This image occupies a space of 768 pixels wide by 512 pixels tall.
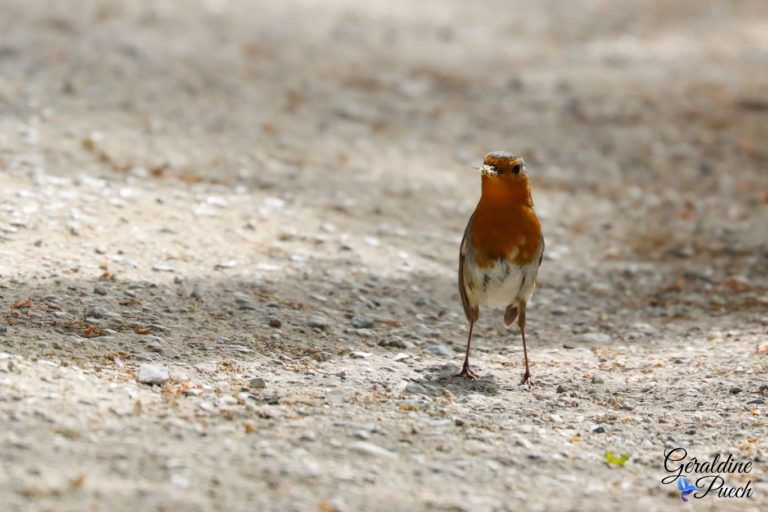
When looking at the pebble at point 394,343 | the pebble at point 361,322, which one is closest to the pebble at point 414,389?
the pebble at point 394,343

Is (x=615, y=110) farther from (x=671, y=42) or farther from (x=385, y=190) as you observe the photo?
(x=385, y=190)

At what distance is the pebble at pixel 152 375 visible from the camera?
155 inches

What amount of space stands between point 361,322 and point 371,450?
1.65 m

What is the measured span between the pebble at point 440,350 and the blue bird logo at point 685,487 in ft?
5.33

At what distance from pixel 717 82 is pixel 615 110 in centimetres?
139

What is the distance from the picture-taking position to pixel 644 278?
21.3ft

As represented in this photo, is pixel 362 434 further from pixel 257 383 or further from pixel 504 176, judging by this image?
Result: pixel 504 176

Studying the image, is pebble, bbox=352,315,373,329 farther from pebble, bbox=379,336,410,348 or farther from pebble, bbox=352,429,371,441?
pebble, bbox=352,429,371,441

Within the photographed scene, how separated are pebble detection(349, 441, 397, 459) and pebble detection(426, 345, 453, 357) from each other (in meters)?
1.43

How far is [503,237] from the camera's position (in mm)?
4586

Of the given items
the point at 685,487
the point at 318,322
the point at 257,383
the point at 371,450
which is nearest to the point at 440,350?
the point at 318,322

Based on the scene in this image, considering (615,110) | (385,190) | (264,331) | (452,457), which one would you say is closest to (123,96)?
(385,190)

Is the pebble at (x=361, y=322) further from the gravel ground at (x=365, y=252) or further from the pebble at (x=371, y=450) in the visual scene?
the pebble at (x=371, y=450)

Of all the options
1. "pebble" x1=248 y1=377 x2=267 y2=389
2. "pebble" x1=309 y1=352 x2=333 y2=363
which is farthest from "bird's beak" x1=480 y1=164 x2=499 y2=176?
"pebble" x1=248 y1=377 x2=267 y2=389
